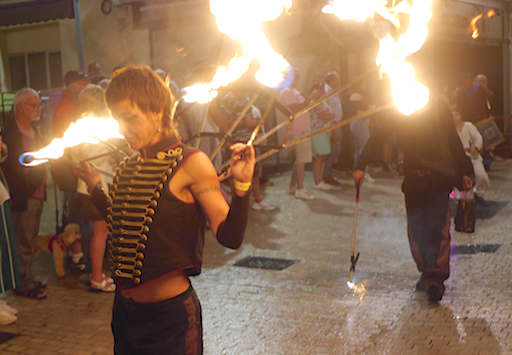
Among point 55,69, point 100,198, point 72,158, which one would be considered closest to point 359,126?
point 72,158

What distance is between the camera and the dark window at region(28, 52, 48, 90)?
1808 cm

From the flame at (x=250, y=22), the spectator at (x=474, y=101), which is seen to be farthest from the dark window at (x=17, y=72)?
the flame at (x=250, y=22)

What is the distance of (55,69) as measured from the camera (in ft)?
58.7

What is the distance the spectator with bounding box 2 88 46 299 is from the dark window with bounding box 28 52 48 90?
43.0 ft

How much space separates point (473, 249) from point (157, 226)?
5.42m

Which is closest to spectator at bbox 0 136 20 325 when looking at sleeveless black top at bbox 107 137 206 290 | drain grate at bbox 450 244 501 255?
sleeveless black top at bbox 107 137 206 290

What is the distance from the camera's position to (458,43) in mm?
19562

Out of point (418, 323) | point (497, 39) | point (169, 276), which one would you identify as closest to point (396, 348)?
point (418, 323)

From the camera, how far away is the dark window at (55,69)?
58.3 feet

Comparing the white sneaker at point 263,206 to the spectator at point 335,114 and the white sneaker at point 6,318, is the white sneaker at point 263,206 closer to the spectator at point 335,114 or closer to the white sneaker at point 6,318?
the spectator at point 335,114

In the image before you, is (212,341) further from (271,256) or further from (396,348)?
(271,256)

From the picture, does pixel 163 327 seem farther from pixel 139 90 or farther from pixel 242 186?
pixel 139 90

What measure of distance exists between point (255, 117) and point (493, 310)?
506 centimetres

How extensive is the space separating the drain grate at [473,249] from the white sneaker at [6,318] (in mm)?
4656
